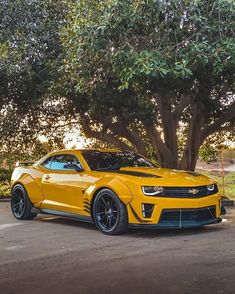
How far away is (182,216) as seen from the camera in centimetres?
839

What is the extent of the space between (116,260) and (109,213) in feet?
6.99

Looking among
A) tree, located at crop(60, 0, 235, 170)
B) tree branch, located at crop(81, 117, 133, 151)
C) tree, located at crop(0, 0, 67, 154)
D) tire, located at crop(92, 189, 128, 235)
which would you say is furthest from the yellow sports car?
tree branch, located at crop(81, 117, 133, 151)

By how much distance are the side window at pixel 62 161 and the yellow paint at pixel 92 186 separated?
94 mm

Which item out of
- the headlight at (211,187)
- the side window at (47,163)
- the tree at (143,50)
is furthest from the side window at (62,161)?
the headlight at (211,187)

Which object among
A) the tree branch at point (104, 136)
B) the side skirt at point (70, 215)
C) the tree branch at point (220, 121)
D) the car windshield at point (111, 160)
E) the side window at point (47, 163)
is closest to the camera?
the side skirt at point (70, 215)

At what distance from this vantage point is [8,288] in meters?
5.23

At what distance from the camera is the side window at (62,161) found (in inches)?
395

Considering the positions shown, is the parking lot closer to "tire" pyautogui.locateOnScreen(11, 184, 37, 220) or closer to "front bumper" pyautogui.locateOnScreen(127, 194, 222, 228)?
"front bumper" pyautogui.locateOnScreen(127, 194, 222, 228)

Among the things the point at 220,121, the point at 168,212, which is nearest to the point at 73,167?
the point at 168,212

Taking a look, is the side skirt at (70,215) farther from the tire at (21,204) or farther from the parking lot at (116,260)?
the tire at (21,204)

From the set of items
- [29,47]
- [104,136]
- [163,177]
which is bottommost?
[163,177]

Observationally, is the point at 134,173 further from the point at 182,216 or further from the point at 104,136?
the point at 104,136

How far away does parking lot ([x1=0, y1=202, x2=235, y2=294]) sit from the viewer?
17.2 feet

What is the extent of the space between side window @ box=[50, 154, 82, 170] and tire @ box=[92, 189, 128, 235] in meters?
1.29
